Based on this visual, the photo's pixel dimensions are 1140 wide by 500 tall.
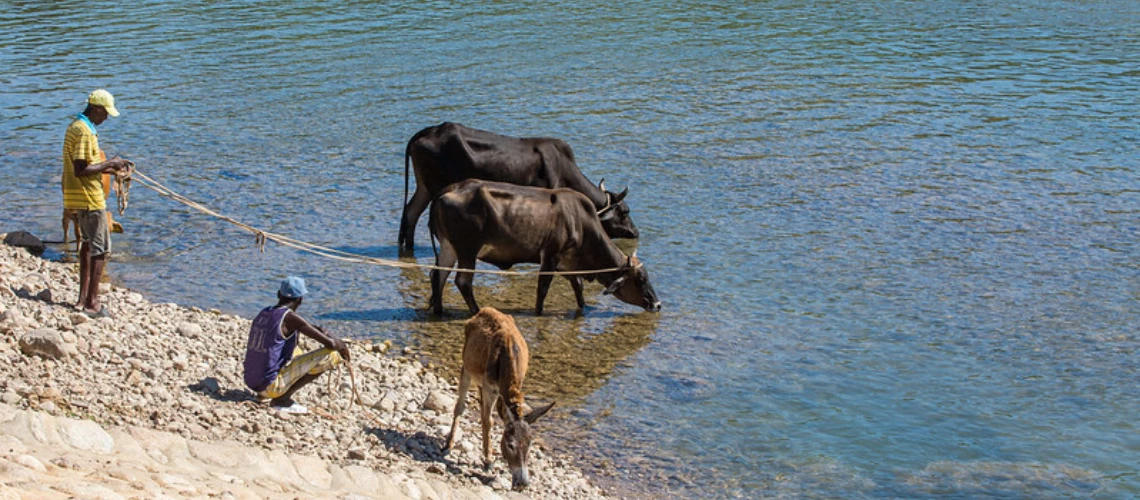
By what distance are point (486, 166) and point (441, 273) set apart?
264cm

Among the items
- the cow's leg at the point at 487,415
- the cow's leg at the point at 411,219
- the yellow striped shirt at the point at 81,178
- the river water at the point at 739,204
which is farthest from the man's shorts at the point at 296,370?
the cow's leg at the point at 411,219

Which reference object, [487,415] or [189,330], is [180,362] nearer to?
[189,330]

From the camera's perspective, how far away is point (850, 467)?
9.62m

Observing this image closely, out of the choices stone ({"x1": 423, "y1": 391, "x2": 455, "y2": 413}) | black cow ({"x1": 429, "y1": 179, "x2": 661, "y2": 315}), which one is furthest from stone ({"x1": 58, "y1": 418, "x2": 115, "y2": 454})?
black cow ({"x1": 429, "y1": 179, "x2": 661, "y2": 315})

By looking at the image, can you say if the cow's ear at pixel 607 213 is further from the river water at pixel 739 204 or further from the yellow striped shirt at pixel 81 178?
the yellow striped shirt at pixel 81 178

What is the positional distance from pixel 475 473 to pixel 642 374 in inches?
118

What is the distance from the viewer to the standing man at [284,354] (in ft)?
29.1

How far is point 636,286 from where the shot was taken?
13.3 metres

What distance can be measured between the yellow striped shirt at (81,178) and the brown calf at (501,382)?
11.3 ft

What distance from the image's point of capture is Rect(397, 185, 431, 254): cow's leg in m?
15.3

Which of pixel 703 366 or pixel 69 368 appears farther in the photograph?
pixel 703 366

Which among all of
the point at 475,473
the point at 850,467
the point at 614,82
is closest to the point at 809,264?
the point at 850,467

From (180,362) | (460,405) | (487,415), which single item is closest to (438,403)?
(460,405)

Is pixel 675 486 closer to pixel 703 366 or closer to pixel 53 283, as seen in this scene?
pixel 703 366
